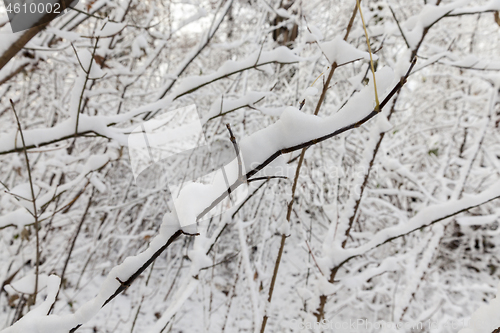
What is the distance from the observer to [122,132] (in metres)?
1.00

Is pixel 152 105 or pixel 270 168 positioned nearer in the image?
pixel 270 168

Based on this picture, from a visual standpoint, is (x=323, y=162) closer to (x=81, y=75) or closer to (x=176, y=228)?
(x=81, y=75)

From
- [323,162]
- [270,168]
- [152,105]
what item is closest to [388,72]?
[270,168]

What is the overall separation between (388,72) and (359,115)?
0.08m

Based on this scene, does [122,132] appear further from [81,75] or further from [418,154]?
[418,154]

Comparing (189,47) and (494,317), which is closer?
(494,317)

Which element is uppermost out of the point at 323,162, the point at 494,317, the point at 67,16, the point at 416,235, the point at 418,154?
the point at 67,16

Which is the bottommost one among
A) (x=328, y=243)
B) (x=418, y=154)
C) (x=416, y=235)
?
(x=416, y=235)

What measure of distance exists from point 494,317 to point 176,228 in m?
0.47

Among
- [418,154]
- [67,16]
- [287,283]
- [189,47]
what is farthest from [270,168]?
[189,47]

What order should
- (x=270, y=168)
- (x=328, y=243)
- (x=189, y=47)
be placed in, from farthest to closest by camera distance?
(x=189, y=47)
(x=328, y=243)
(x=270, y=168)

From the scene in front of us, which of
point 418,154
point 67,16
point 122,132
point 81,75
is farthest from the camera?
point 418,154

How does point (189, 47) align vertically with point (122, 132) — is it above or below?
above

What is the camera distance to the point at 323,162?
3076 mm
